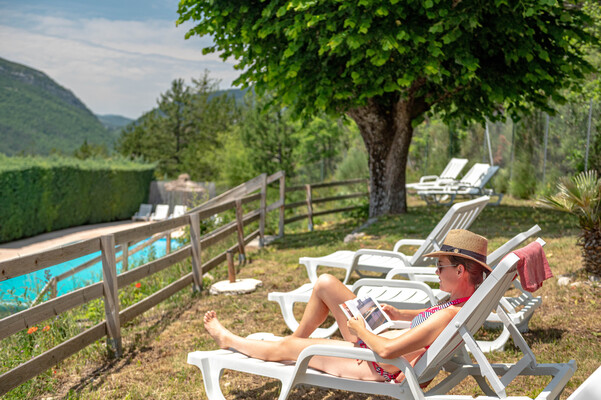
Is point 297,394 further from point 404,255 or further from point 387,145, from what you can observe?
point 387,145

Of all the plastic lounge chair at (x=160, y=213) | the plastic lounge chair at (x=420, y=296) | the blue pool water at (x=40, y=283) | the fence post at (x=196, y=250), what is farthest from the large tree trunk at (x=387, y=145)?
the plastic lounge chair at (x=160, y=213)

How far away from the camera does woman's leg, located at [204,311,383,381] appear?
9.41ft

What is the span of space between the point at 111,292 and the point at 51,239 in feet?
55.1

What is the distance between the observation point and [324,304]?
334 cm

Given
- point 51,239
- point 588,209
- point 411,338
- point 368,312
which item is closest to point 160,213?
point 51,239

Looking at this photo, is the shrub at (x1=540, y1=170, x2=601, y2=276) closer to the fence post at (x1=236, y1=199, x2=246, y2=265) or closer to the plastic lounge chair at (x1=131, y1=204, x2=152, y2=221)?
the fence post at (x1=236, y1=199, x2=246, y2=265)

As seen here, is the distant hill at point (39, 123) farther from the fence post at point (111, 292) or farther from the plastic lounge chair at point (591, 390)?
the plastic lounge chair at point (591, 390)

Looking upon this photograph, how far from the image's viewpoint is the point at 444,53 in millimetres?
9156

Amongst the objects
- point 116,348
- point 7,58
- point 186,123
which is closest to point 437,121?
point 116,348

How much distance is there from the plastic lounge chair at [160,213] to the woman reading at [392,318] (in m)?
23.8

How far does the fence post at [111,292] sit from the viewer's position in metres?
4.42

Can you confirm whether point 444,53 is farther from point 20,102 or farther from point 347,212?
point 20,102

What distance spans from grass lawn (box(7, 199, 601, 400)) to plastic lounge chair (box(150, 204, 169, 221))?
62.0 feet

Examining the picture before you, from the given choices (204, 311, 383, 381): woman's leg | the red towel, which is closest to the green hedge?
(204, 311, 383, 381): woman's leg
